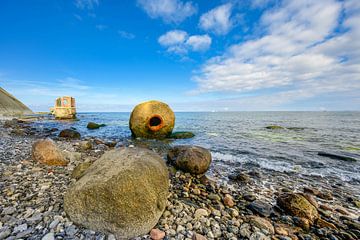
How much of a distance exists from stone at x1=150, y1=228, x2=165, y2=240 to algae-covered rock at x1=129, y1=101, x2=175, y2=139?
378 inches

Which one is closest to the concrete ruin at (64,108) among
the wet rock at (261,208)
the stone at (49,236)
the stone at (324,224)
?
the stone at (49,236)

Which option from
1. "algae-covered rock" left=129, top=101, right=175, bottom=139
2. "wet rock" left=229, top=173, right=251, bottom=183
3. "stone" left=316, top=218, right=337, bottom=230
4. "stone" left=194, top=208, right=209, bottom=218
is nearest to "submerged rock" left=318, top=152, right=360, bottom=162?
"wet rock" left=229, top=173, right=251, bottom=183

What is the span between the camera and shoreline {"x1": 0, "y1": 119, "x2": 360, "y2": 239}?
2763 mm

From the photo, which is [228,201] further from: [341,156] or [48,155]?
[341,156]

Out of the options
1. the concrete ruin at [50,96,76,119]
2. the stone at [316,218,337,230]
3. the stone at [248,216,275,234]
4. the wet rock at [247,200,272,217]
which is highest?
the concrete ruin at [50,96,76,119]

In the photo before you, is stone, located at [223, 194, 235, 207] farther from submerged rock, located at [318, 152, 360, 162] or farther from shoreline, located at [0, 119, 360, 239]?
submerged rock, located at [318, 152, 360, 162]

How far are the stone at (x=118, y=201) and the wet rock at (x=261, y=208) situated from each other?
2.15m

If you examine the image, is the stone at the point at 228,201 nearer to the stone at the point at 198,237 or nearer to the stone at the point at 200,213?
the stone at the point at 200,213

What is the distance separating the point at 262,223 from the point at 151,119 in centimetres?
1005

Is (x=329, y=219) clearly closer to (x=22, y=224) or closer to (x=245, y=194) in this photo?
(x=245, y=194)

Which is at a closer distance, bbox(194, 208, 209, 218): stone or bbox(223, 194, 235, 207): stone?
bbox(194, 208, 209, 218): stone

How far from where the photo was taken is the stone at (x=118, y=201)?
2.65 m

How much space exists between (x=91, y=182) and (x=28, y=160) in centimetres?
445

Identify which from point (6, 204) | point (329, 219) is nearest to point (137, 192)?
point (6, 204)
